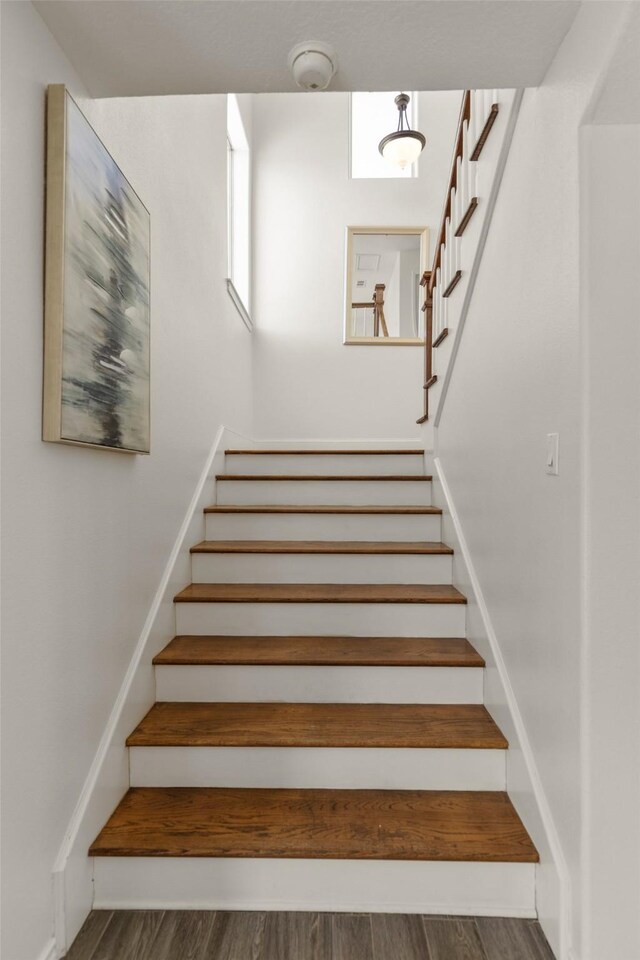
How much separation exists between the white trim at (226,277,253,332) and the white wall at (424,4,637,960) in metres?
1.86

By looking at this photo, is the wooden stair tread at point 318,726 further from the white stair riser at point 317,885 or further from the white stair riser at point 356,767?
the white stair riser at point 317,885

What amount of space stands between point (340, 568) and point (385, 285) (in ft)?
9.51

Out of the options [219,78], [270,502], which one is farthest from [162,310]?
[270,502]

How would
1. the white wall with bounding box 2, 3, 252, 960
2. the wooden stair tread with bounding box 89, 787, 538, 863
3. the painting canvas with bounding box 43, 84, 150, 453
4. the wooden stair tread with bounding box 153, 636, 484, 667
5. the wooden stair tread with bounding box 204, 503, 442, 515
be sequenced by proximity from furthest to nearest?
the wooden stair tread with bounding box 204, 503, 442, 515, the wooden stair tread with bounding box 153, 636, 484, 667, the wooden stair tread with bounding box 89, 787, 538, 863, the painting canvas with bounding box 43, 84, 150, 453, the white wall with bounding box 2, 3, 252, 960

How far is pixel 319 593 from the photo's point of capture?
2205 millimetres

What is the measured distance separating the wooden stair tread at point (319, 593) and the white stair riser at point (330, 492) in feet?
1.96

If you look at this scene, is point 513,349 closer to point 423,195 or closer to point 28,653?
point 28,653

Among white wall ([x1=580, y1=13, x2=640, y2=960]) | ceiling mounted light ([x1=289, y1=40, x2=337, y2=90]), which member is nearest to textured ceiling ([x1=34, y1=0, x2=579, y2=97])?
ceiling mounted light ([x1=289, y1=40, x2=337, y2=90])

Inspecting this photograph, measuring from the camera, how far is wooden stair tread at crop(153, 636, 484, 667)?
1890mm

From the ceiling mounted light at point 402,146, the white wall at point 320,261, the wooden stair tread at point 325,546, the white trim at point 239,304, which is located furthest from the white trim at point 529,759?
the ceiling mounted light at point 402,146

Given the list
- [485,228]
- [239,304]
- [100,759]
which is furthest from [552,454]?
[239,304]

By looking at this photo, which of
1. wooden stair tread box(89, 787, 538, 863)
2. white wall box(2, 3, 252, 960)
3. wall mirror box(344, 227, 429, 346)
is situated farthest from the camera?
wall mirror box(344, 227, 429, 346)

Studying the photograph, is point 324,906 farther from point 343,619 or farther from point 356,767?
point 343,619

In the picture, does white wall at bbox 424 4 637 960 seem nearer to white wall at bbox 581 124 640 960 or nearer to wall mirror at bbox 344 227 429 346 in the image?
white wall at bbox 581 124 640 960
